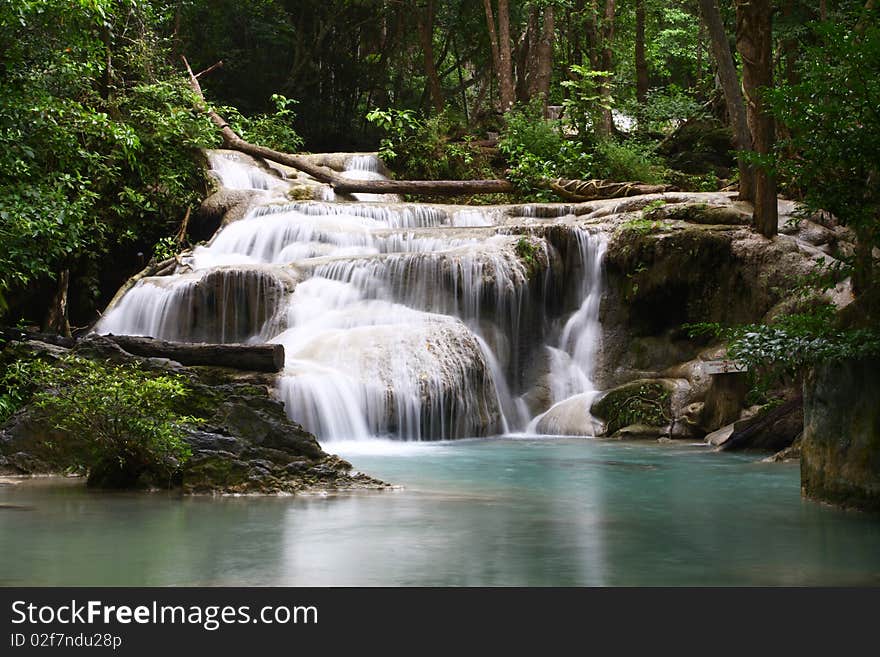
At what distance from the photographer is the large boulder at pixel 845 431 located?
257 inches

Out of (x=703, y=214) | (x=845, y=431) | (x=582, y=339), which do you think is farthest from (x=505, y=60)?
(x=845, y=431)

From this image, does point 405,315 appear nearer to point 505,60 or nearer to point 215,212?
point 215,212

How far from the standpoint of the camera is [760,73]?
593 inches

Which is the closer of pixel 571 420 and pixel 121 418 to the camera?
pixel 121 418

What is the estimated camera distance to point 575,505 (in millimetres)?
7473

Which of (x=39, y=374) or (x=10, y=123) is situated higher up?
(x=10, y=123)

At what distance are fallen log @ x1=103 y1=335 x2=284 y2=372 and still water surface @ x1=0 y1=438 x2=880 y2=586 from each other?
3.38 metres

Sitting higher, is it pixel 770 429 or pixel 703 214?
pixel 703 214

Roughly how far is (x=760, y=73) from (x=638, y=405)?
5527mm

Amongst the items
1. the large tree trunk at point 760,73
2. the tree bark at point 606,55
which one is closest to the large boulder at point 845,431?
the large tree trunk at point 760,73

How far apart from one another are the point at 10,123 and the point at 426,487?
5057mm

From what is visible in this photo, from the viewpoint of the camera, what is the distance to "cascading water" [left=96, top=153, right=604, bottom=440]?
45.1 ft
